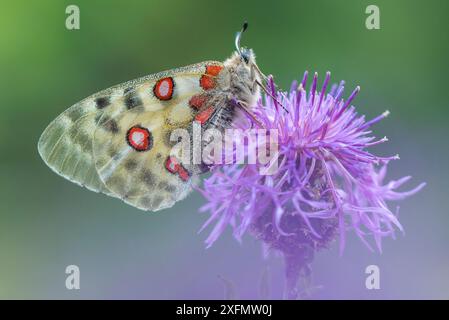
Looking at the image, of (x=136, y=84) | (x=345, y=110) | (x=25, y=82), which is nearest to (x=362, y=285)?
(x=345, y=110)

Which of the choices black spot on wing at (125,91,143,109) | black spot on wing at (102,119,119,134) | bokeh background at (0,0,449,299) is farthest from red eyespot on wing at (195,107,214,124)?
bokeh background at (0,0,449,299)

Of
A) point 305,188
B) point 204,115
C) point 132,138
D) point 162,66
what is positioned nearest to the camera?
point 305,188

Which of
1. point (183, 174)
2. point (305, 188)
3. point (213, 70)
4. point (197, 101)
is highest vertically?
point (213, 70)

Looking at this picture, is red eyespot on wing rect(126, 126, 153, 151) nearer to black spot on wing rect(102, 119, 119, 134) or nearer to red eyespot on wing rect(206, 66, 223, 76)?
black spot on wing rect(102, 119, 119, 134)

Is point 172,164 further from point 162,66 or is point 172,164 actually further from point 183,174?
point 162,66

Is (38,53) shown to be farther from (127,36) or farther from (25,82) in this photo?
(127,36)

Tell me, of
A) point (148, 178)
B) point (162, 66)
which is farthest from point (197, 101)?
point (162, 66)
